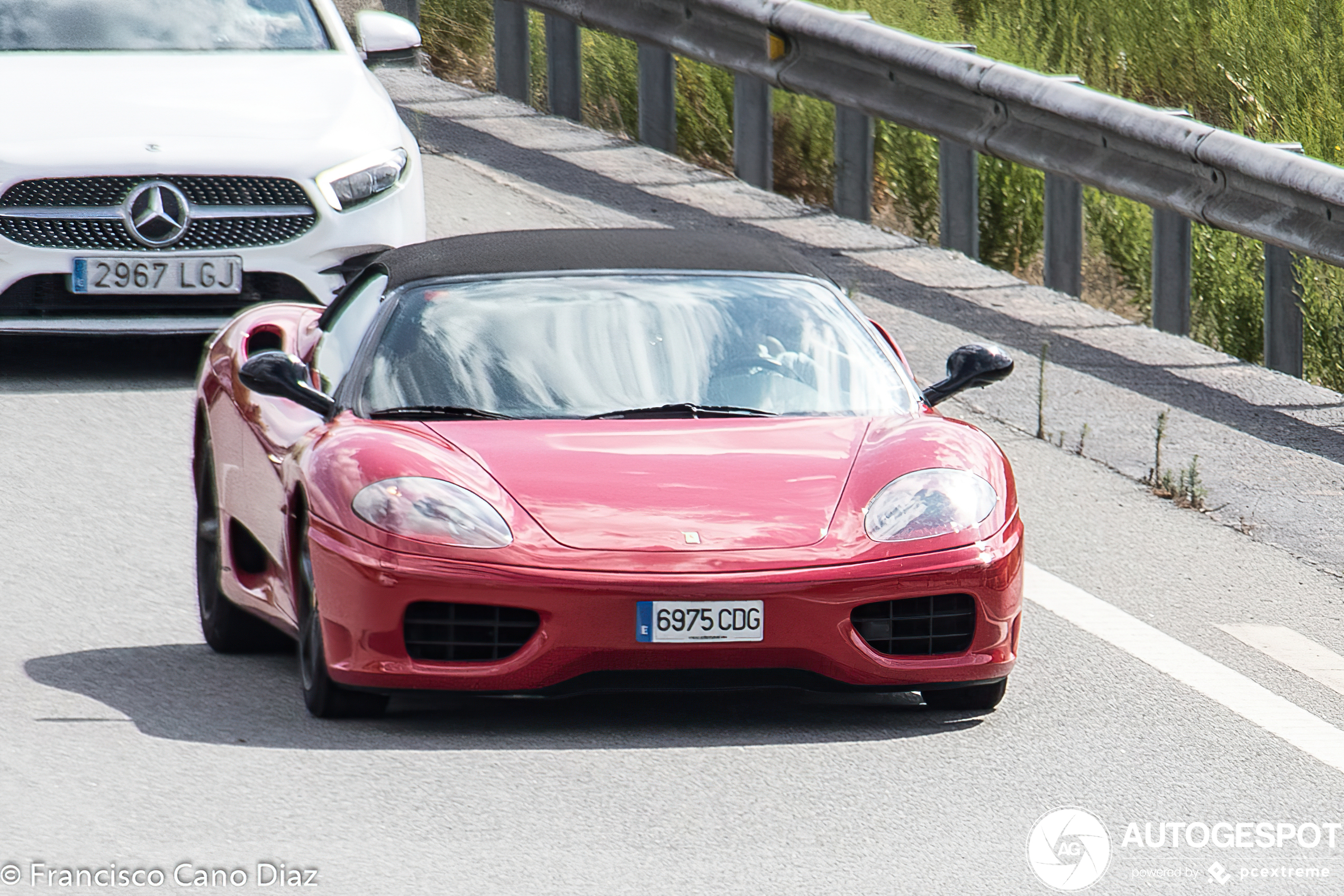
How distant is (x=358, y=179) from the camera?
10.6 m

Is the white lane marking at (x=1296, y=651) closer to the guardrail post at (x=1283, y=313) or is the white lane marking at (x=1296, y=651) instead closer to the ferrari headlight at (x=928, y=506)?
the ferrari headlight at (x=928, y=506)

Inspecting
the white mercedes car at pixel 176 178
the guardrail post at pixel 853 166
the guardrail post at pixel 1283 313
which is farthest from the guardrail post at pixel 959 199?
the white mercedes car at pixel 176 178

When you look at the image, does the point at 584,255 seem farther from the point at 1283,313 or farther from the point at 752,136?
the point at 752,136

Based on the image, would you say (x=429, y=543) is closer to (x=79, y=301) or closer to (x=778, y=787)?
(x=778, y=787)

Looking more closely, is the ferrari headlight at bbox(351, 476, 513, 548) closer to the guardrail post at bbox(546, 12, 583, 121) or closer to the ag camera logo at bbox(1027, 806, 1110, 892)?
the ag camera logo at bbox(1027, 806, 1110, 892)

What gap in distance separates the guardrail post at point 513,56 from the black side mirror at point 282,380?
365 inches

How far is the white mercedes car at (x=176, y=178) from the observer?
10195 millimetres

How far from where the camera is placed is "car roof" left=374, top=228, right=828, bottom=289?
7.05 m

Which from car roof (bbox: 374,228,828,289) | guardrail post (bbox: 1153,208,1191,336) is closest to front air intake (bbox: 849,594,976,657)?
car roof (bbox: 374,228,828,289)

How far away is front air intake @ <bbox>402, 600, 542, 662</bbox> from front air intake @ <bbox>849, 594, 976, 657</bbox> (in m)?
0.80

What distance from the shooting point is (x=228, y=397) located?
7.36 metres

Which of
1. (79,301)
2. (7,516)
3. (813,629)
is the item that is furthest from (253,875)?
(79,301)

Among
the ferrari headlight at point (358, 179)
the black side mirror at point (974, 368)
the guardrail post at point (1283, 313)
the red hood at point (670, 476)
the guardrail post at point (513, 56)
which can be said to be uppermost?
the red hood at point (670, 476)

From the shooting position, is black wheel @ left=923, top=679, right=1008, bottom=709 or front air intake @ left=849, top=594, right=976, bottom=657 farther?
black wheel @ left=923, top=679, right=1008, bottom=709
